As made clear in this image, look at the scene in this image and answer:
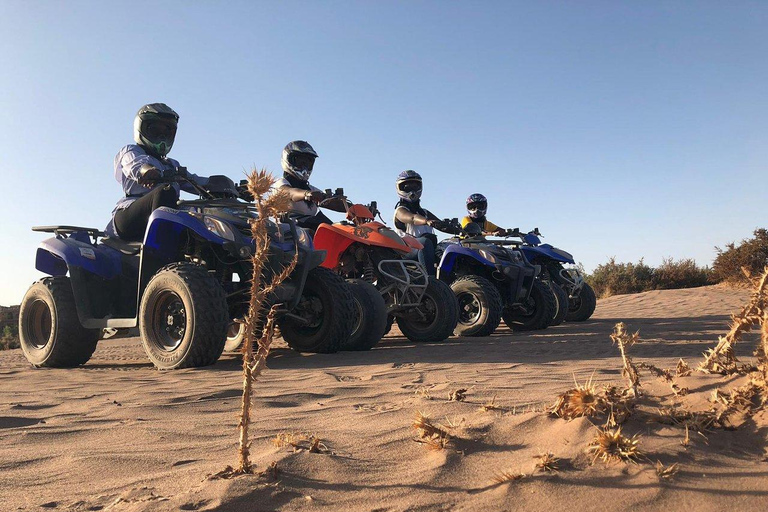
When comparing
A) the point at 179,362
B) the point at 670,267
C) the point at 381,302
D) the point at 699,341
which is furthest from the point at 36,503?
the point at 670,267

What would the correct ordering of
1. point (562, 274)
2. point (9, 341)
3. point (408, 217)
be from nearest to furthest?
point (408, 217) < point (562, 274) < point (9, 341)

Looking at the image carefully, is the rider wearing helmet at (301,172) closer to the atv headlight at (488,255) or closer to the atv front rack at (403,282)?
the atv front rack at (403,282)

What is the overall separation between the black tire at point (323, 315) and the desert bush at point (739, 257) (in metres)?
15.4

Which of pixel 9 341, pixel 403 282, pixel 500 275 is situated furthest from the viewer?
pixel 9 341

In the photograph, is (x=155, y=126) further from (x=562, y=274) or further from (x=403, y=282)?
(x=562, y=274)

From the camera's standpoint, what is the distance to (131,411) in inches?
118

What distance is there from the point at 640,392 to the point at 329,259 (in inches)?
184

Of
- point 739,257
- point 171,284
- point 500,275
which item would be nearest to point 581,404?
point 171,284

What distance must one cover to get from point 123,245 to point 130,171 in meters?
0.66

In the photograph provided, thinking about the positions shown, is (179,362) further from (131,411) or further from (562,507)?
(562,507)

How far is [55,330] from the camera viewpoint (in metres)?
5.46

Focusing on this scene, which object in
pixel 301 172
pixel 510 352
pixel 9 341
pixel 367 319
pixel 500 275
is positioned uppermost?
pixel 301 172

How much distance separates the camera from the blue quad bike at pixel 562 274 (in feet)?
32.4

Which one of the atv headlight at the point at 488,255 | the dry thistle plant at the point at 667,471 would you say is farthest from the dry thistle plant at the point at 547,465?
the atv headlight at the point at 488,255
